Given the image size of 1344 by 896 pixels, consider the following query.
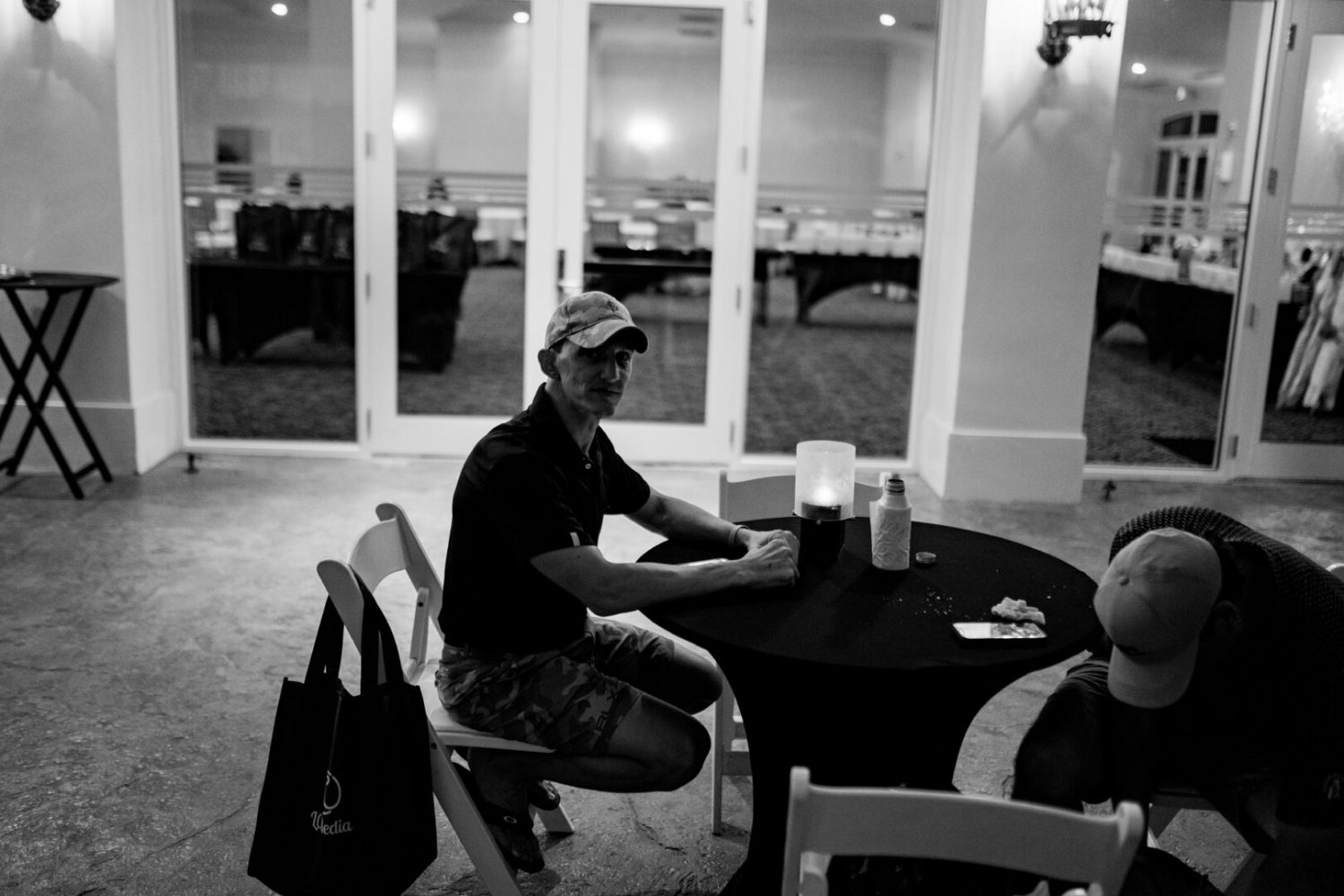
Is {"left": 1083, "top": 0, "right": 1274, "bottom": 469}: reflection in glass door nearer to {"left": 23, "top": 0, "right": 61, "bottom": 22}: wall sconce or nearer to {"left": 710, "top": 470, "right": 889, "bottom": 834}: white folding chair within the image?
{"left": 710, "top": 470, "right": 889, "bottom": 834}: white folding chair

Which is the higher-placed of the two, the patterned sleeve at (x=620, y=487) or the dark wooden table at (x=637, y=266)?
the dark wooden table at (x=637, y=266)

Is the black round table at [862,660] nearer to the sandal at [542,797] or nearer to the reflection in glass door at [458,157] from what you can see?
the sandal at [542,797]

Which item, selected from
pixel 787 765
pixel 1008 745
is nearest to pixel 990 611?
pixel 787 765

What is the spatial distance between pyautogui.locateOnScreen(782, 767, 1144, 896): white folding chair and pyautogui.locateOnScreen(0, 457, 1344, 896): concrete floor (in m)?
1.19

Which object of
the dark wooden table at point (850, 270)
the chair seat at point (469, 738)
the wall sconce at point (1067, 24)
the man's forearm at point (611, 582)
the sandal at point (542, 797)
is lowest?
the sandal at point (542, 797)

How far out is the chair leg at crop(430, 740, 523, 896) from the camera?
2.21m

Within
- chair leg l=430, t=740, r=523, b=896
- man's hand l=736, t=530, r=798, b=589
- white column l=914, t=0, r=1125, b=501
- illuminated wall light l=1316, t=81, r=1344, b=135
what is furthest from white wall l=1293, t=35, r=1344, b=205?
chair leg l=430, t=740, r=523, b=896

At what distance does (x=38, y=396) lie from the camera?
5.43m

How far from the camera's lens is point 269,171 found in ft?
19.6

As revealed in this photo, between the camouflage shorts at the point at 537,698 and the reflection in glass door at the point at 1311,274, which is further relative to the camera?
the reflection in glass door at the point at 1311,274

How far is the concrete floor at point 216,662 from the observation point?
2.69 m

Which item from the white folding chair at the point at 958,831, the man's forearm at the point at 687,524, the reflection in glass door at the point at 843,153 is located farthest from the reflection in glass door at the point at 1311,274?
the white folding chair at the point at 958,831

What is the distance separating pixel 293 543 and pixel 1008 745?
2701 mm

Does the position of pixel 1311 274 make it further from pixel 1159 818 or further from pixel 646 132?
pixel 1159 818
